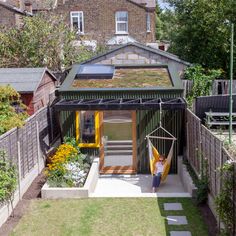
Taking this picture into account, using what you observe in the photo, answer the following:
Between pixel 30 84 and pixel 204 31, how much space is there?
12.6 meters

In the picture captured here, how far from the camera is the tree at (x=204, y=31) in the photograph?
23.0 m

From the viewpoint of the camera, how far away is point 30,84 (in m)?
15.0

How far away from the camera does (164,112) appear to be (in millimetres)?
13672

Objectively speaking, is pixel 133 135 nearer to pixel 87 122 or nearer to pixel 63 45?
pixel 87 122

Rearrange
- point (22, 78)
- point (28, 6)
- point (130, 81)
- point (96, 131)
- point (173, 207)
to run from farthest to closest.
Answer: point (28, 6)
point (22, 78)
point (130, 81)
point (96, 131)
point (173, 207)

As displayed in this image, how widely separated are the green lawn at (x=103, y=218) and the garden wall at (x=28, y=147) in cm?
73

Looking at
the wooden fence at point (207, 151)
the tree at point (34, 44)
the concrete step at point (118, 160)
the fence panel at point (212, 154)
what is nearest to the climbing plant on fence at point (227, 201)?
the wooden fence at point (207, 151)

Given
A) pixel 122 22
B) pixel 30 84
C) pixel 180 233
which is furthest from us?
pixel 122 22

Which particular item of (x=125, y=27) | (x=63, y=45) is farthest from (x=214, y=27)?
(x=125, y=27)

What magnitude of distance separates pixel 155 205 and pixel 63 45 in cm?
1545

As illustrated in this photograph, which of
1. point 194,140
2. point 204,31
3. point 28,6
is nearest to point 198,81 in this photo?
point 204,31

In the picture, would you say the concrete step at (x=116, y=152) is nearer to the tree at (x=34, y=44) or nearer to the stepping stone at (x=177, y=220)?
the stepping stone at (x=177, y=220)

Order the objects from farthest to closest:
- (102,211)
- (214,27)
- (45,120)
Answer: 1. (214,27)
2. (45,120)
3. (102,211)

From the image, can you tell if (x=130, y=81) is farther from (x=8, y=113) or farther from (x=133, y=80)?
(x=8, y=113)
